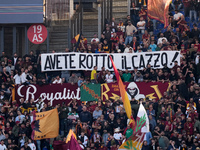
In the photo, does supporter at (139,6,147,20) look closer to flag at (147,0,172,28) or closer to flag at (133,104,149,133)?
flag at (147,0,172,28)

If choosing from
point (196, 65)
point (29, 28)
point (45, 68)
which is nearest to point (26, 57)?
point (45, 68)

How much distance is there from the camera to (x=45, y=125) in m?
29.5

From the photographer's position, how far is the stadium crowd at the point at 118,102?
91.4ft

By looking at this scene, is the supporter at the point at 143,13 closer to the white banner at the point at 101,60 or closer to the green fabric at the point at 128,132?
the white banner at the point at 101,60

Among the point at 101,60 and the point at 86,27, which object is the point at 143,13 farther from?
the point at 101,60

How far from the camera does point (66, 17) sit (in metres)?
35.8

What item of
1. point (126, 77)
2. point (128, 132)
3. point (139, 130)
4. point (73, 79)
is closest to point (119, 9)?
point (73, 79)

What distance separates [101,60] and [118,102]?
2984mm

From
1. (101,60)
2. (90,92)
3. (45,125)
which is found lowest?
(45,125)

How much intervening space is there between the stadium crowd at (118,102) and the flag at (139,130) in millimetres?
2939

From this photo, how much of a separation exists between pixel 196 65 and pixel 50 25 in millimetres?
8989

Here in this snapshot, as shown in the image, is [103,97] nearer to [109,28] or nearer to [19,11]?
[109,28]

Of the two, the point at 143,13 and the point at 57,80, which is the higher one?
the point at 143,13

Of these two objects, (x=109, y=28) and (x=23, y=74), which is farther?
(x=109, y=28)
